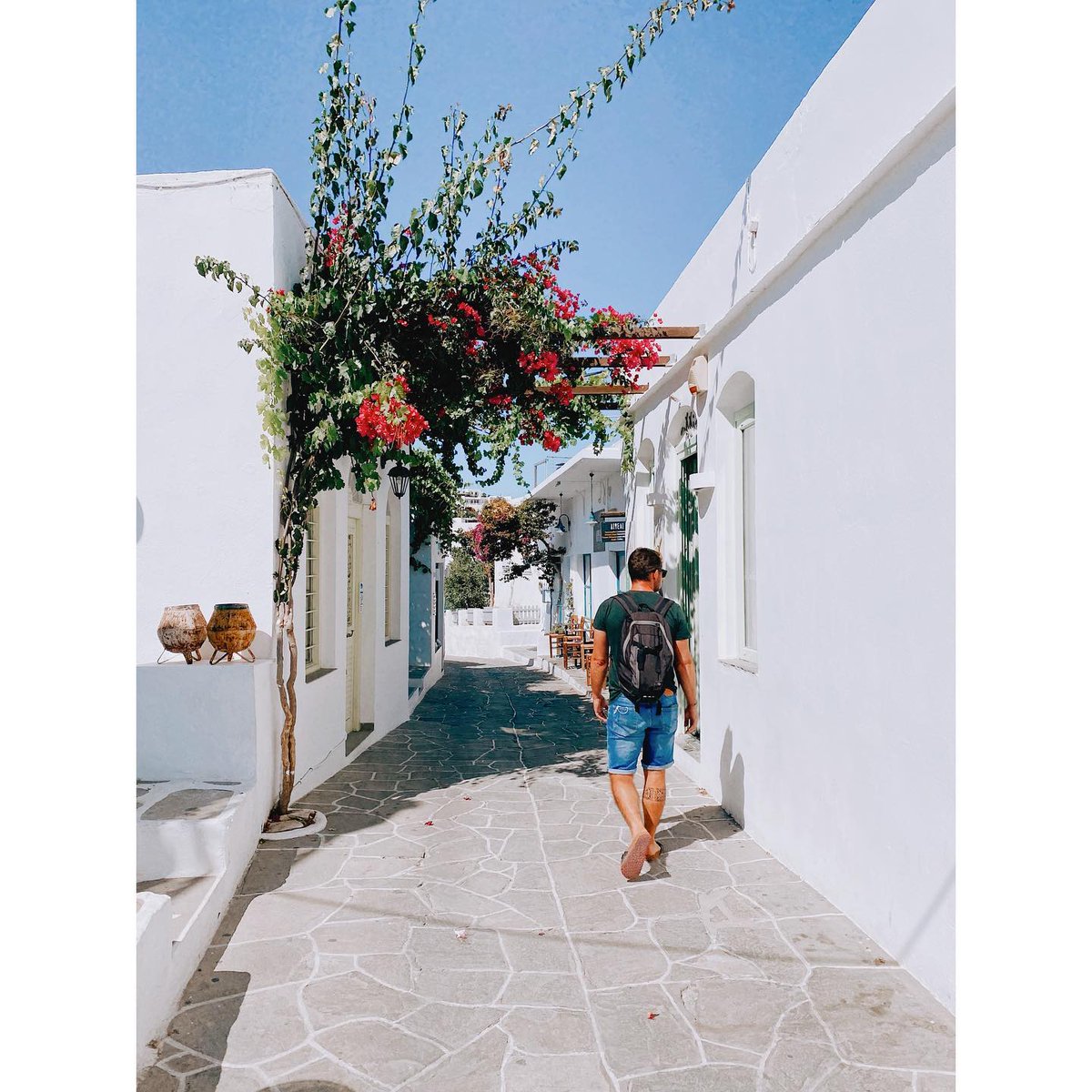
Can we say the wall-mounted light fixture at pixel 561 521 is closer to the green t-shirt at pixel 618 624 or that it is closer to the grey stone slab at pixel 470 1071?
the green t-shirt at pixel 618 624

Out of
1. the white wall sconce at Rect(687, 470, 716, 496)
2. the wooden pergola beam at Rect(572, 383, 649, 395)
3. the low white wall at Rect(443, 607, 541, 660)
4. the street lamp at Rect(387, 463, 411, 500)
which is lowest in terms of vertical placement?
the low white wall at Rect(443, 607, 541, 660)

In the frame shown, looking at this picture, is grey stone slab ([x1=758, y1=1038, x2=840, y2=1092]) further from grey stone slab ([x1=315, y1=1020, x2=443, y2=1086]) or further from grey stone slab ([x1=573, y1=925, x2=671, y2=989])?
grey stone slab ([x1=315, y1=1020, x2=443, y2=1086])

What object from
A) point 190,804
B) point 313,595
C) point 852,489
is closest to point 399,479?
point 313,595

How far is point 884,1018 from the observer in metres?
3.48

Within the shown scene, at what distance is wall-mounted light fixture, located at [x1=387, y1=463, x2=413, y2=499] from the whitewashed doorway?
712mm

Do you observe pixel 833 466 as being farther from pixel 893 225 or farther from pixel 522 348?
pixel 522 348

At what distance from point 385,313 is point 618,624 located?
295 centimetres

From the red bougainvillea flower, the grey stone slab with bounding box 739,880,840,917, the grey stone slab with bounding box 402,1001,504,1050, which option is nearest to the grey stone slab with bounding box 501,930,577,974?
the grey stone slab with bounding box 402,1001,504,1050

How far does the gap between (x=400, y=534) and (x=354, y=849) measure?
6724mm

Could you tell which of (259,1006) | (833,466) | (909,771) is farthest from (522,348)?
(259,1006)

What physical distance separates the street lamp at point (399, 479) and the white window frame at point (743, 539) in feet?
14.2

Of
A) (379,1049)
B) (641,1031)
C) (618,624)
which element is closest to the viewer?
(379,1049)

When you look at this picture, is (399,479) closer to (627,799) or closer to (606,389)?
(606,389)

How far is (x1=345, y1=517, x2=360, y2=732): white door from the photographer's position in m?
9.40
